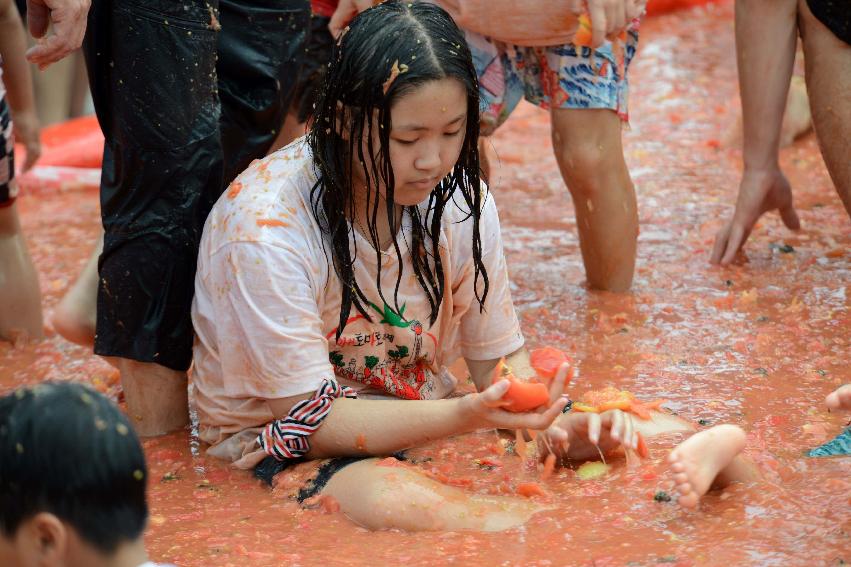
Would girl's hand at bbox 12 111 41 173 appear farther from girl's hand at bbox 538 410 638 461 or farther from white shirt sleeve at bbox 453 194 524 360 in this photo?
girl's hand at bbox 538 410 638 461

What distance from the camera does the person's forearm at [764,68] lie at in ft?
12.6

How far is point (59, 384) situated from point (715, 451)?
3.94 ft

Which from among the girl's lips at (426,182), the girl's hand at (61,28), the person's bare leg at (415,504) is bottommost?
the person's bare leg at (415,504)

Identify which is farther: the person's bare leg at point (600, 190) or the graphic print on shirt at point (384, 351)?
the person's bare leg at point (600, 190)

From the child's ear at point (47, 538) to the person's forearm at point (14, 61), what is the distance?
2.24 meters

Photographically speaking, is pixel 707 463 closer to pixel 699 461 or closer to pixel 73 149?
pixel 699 461

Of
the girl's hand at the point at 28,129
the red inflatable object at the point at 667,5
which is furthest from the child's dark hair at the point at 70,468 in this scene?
the red inflatable object at the point at 667,5

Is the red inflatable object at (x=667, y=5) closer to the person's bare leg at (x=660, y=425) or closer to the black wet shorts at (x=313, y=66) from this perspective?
the black wet shorts at (x=313, y=66)

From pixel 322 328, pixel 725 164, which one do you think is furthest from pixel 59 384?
pixel 725 164

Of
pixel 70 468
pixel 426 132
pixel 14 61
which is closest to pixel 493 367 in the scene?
pixel 426 132

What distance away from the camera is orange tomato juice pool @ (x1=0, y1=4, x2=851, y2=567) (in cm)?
220

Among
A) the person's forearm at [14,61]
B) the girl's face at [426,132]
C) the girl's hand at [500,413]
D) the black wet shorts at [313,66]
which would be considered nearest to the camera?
the girl's hand at [500,413]

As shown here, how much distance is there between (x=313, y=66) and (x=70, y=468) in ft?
8.47

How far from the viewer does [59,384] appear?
1.69 metres
